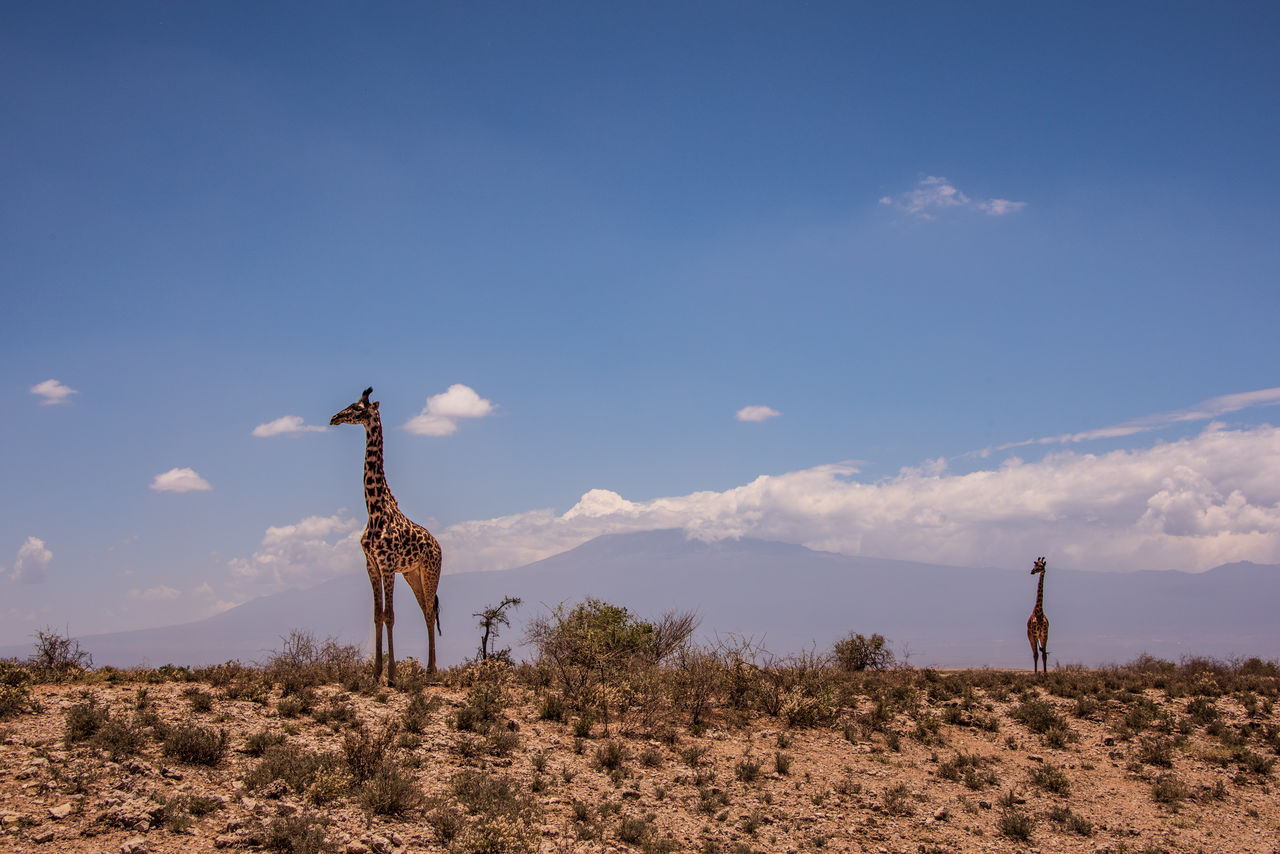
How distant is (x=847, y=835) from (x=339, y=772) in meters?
7.65

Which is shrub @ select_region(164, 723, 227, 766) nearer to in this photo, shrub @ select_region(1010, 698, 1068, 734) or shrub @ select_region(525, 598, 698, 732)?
shrub @ select_region(525, 598, 698, 732)

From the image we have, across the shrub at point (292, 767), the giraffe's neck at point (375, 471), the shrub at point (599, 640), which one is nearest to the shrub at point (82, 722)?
the shrub at point (292, 767)

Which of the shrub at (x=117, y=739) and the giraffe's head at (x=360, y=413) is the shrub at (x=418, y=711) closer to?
the shrub at (x=117, y=739)

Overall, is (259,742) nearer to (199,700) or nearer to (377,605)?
(199,700)

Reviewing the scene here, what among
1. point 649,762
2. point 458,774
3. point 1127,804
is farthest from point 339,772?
point 1127,804

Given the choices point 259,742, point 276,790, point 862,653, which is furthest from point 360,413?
point 862,653

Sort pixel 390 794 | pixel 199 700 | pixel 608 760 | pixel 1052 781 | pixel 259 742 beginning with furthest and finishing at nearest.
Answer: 1. pixel 1052 781
2. pixel 199 700
3. pixel 608 760
4. pixel 259 742
5. pixel 390 794

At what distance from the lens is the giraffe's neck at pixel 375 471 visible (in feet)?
58.2

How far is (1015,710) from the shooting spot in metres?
19.6

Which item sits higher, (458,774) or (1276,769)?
(458,774)

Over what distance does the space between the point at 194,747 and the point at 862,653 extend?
2423 centimetres

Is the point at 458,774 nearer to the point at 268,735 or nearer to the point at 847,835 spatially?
the point at 268,735

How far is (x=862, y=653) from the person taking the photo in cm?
2966

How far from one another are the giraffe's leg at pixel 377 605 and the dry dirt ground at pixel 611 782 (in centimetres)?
103
